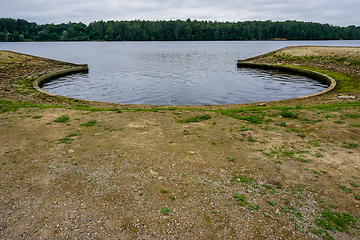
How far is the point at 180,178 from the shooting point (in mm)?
8094

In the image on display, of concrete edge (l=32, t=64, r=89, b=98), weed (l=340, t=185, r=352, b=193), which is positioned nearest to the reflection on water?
concrete edge (l=32, t=64, r=89, b=98)

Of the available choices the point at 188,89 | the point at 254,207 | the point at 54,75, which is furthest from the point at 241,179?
the point at 54,75

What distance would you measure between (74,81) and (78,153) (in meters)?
31.8

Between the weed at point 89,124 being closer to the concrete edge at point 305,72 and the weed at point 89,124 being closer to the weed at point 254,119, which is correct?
Answer: the weed at point 254,119

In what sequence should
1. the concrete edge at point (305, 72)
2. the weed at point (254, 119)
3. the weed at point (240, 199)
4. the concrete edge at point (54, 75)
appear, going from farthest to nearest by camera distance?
the concrete edge at point (54, 75), the concrete edge at point (305, 72), the weed at point (254, 119), the weed at point (240, 199)

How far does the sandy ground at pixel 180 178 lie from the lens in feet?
19.7

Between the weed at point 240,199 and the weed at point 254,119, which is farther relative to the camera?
the weed at point 254,119

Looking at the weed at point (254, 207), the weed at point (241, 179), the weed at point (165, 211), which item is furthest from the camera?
the weed at point (241, 179)

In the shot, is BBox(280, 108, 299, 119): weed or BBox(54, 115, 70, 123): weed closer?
BBox(54, 115, 70, 123): weed

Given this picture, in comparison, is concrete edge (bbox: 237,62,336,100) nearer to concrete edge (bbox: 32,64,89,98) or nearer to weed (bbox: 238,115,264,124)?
weed (bbox: 238,115,264,124)

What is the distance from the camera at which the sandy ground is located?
5992 millimetres

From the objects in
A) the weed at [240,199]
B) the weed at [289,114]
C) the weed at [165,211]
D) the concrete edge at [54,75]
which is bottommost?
the weed at [165,211]

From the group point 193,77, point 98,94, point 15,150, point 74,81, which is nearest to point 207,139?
point 15,150

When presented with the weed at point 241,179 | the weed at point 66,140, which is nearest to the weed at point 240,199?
the weed at point 241,179
